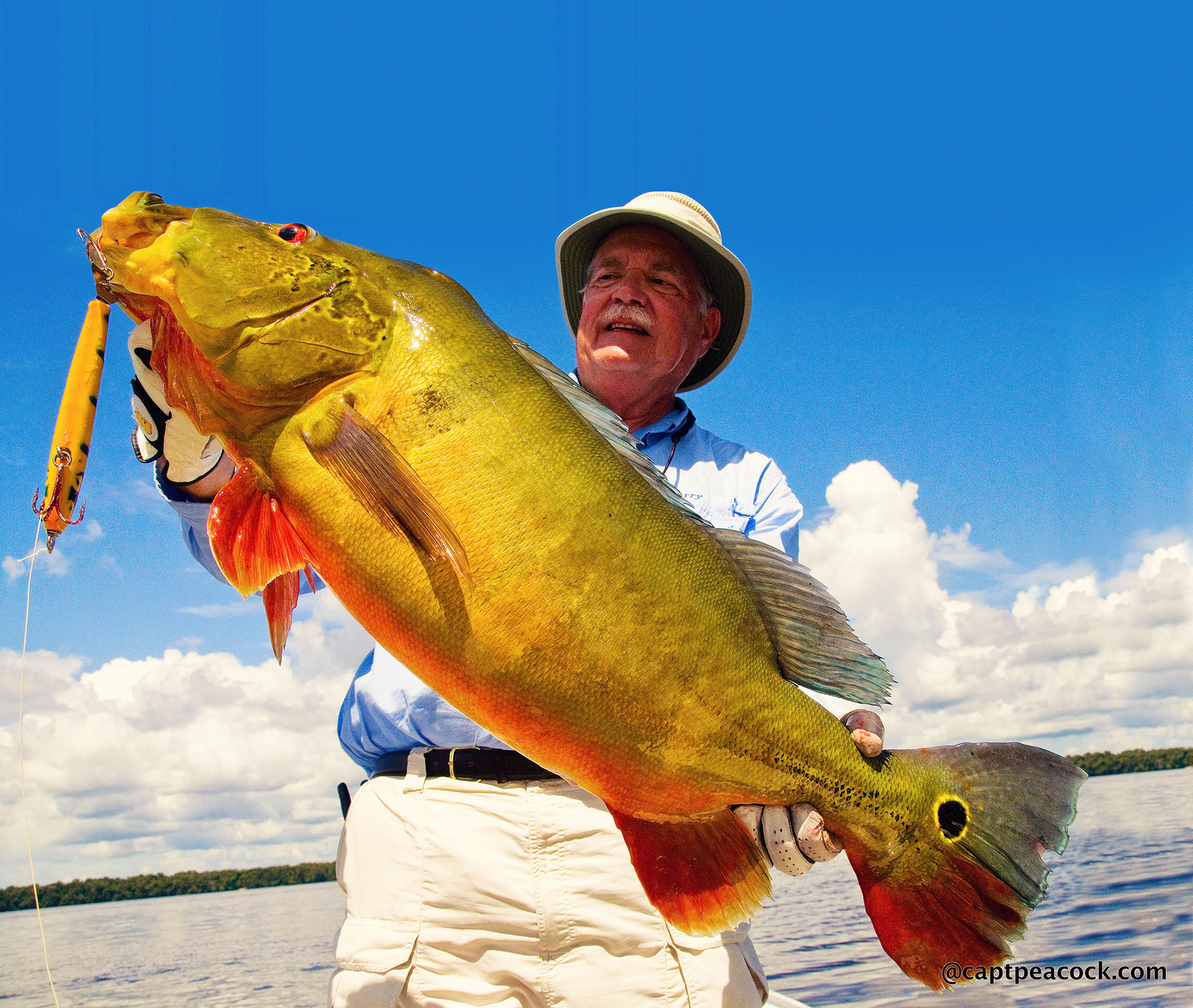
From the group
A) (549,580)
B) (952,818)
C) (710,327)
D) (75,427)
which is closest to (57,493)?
(75,427)

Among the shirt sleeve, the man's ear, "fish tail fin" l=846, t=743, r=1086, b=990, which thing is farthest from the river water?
the man's ear

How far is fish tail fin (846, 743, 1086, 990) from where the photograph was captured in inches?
83.4

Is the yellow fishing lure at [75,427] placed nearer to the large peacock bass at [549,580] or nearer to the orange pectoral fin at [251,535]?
the large peacock bass at [549,580]

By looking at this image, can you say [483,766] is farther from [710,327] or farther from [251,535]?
[710,327]

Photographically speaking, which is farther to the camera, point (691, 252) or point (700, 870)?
point (691, 252)

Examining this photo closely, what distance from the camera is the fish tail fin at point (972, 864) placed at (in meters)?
2.12

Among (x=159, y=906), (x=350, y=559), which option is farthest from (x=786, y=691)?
(x=159, y=906)

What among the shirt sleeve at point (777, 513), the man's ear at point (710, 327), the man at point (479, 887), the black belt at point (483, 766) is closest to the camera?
the man at point (479, 887)

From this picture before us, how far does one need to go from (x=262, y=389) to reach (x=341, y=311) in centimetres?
27

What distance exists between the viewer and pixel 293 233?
7.18 feet

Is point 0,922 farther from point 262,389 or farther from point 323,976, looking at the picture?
point 262,389

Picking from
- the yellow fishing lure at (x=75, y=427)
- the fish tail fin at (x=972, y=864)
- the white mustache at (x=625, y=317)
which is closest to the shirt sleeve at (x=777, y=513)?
the white mustache at (x=625, y=317)

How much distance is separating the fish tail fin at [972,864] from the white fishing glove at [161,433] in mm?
2158

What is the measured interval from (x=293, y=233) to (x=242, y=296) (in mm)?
261
